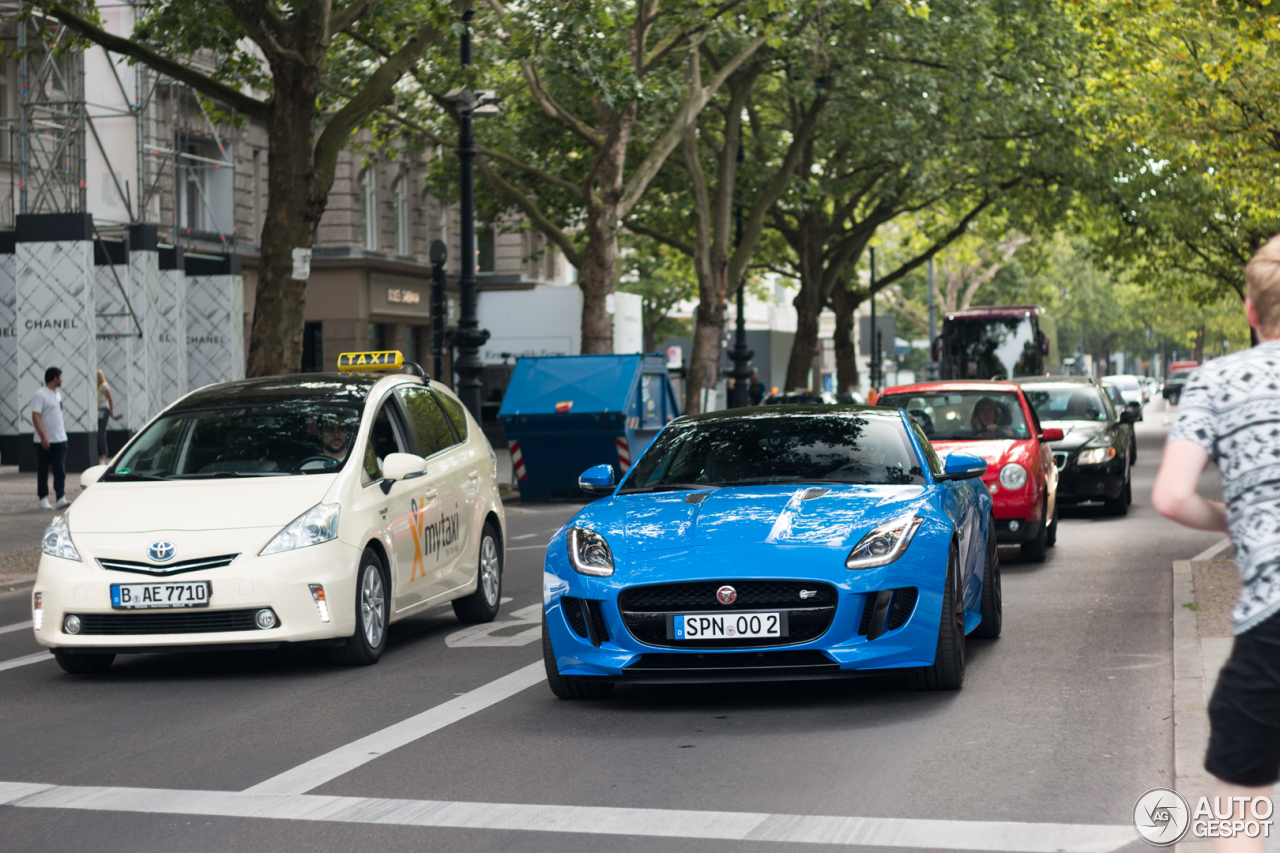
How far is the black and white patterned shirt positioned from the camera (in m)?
3.74

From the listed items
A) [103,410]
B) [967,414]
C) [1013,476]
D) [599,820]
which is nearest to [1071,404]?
[967,414]

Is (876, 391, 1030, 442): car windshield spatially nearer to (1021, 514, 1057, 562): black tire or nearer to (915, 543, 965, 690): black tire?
(1021, 514, 1057, 562): black tire

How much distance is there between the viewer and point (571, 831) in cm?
546

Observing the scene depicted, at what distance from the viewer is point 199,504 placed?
29.5 feet

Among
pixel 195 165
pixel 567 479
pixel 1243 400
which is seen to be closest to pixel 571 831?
pixel 1243 400

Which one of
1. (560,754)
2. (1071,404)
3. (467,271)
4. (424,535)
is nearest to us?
(560,754)

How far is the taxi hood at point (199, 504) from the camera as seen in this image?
8.85 m

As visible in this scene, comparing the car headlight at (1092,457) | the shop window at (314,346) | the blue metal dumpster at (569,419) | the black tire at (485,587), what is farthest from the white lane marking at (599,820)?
the shop window at (314,346)

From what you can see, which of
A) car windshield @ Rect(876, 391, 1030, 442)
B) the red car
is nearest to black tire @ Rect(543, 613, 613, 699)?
the red car

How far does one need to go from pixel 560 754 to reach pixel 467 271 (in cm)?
1851

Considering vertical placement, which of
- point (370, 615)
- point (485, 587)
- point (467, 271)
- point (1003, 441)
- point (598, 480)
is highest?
point (467, 271)

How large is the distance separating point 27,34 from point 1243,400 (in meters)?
27.2

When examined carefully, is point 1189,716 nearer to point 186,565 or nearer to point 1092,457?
point 186,565

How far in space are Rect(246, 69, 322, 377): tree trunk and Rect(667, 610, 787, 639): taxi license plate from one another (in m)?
9.52
